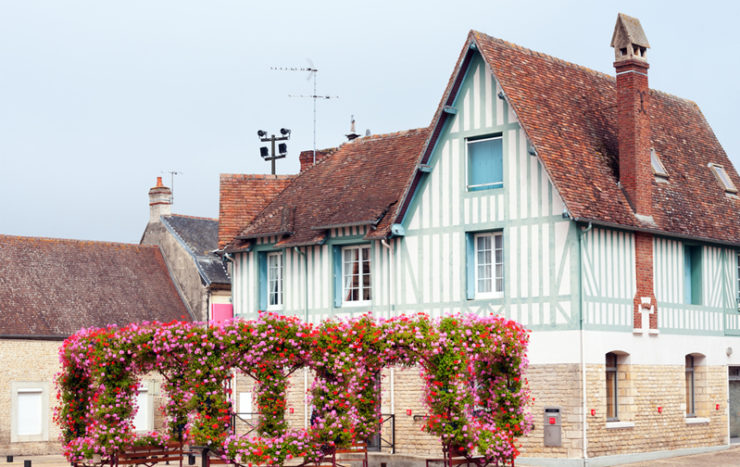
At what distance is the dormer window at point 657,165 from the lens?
23.5m

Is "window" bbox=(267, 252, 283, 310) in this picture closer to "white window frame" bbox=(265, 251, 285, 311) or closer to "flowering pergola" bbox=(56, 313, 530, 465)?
"white window frame" bbox=(265, 251, 285, 311)

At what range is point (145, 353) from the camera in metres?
18.3

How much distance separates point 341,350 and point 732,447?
10.8 meters

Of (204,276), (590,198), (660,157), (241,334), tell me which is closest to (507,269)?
(590,198)

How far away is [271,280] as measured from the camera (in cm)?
2641

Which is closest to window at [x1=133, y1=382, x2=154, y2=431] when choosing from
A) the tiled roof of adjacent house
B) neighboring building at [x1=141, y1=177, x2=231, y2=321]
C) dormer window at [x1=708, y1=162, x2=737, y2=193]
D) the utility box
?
neighboring building at [x1=141, y1=177, x2=231, y2=321]

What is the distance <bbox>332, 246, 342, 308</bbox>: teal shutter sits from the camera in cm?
2489

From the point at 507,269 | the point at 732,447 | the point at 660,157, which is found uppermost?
the point at 660,157

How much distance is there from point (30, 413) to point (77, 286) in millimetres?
4007

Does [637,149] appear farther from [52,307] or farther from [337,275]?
[52,307]

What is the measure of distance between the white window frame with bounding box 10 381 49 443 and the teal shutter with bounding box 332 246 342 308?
9.04m

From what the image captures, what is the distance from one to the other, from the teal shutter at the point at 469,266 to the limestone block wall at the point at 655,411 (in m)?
2.84

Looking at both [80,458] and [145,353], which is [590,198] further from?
[80,458]

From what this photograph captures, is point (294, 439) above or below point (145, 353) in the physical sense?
below
